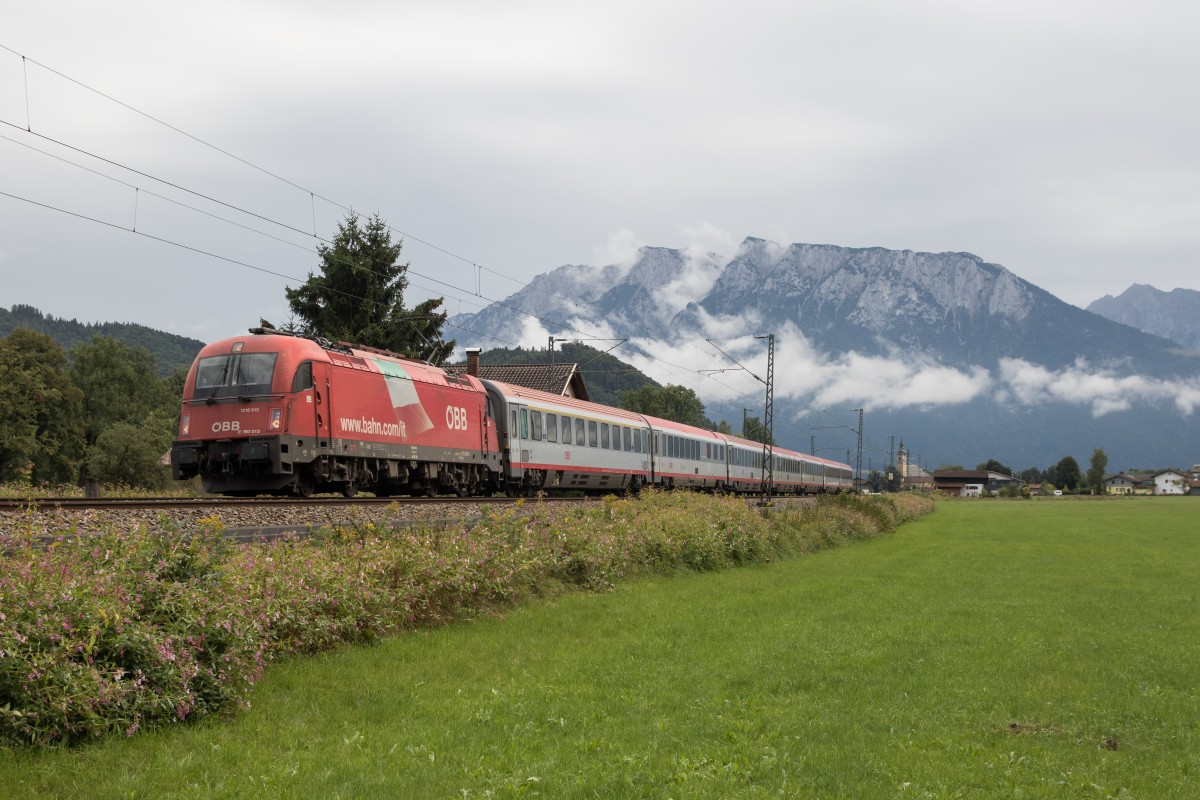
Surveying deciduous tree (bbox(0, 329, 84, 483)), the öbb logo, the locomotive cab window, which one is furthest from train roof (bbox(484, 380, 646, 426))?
deciduous tree (bbox(0, 329, 84, 483))

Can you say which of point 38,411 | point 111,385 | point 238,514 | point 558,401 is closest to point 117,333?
point 111,385

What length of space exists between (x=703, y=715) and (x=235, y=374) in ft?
51.9

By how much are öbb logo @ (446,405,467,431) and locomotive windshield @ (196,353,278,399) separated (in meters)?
7.72

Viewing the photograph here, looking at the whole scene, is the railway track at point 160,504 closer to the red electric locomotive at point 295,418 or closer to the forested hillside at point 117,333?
the red electric locomotive at point 295,418

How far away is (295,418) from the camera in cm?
2175

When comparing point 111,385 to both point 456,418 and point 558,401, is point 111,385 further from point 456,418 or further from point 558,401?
point 456,418

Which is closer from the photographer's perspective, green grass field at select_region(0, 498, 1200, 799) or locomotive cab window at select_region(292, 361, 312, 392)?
green grass field at select_region(0, 498, 1200, 799)

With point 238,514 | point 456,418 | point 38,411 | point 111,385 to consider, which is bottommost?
point 238,514

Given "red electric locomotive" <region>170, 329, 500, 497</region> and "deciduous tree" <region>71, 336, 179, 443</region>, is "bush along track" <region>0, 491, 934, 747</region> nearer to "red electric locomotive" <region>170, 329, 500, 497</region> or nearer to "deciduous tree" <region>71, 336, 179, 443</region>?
"red electric locomotive" <region>170, 329, 500, 497</region>

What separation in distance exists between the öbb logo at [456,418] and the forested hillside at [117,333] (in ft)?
413

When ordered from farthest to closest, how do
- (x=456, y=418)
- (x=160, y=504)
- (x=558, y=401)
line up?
1. (x=558, y=401)
2. (x=456, y=418)
3. (x=160, y=504)

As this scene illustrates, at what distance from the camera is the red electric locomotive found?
2166 cm

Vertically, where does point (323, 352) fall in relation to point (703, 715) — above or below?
above

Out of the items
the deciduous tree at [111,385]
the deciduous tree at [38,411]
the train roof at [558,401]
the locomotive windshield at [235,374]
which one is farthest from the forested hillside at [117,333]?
the locomotive windshield at [235,374]
